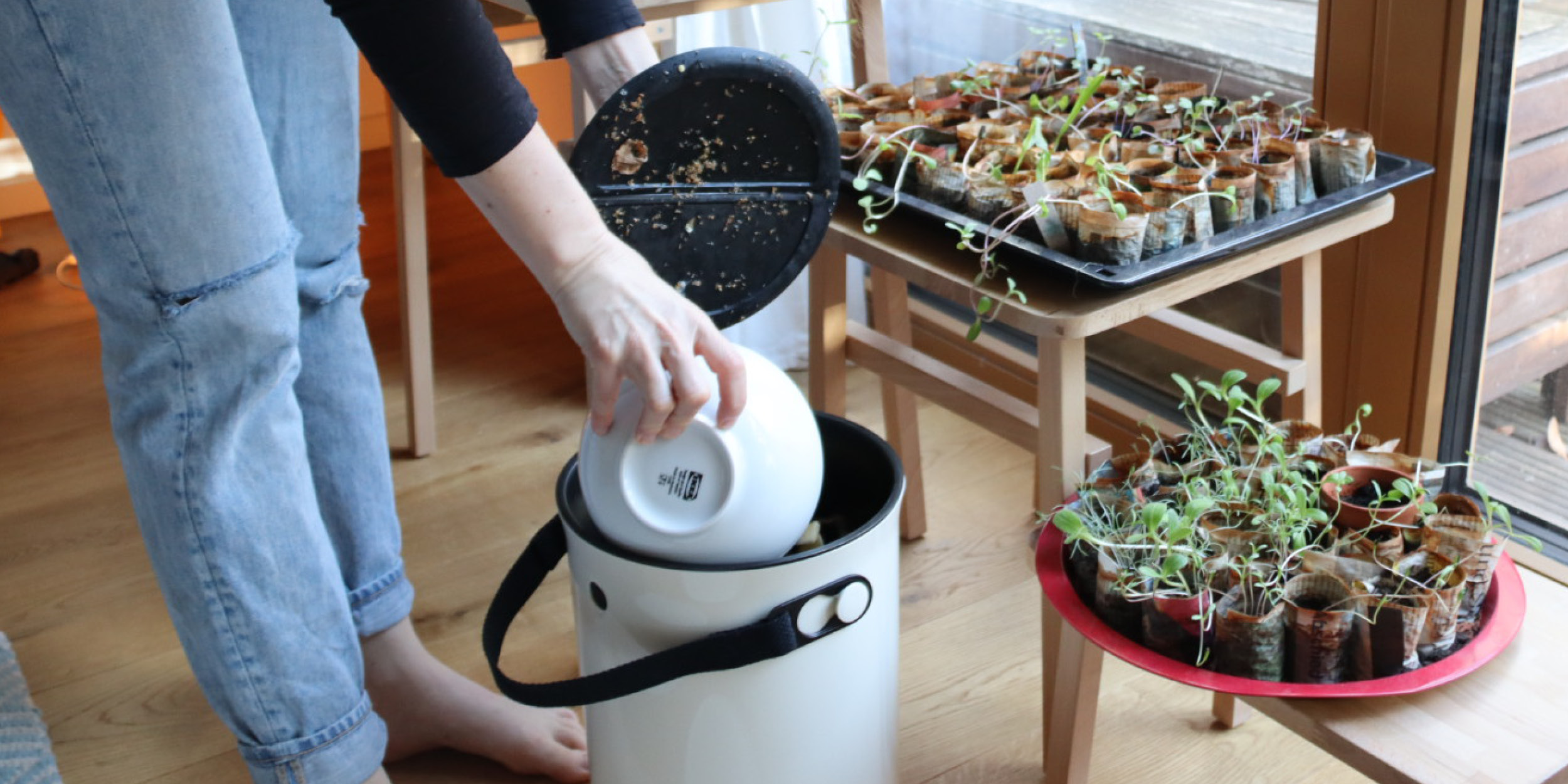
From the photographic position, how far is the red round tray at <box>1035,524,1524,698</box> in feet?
2.72

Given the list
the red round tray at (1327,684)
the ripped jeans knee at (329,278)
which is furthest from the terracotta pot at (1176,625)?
the ripped jeans knee at (329,278)

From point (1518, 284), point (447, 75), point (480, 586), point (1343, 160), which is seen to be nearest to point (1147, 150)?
point (1343, 160)

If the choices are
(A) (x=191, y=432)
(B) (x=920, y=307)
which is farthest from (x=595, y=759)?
(B) (x=920, y=307)

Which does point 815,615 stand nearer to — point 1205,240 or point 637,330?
point 637,330

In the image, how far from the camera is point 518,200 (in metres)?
0.75

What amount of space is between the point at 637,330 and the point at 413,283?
1.05 metres

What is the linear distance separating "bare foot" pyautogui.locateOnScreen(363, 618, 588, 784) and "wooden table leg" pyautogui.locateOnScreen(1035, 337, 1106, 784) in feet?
1.33

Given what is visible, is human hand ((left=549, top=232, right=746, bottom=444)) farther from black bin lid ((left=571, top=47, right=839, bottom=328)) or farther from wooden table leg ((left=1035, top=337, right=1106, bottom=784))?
wooden table leg ((left=1035, top=337, right=1106, bottom=784))

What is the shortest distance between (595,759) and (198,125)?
0.54m

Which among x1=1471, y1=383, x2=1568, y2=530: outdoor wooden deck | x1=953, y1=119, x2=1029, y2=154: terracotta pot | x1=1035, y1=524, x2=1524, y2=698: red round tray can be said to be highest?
x1=953, y1=119, x2=1029, y2=154: terracotta pot

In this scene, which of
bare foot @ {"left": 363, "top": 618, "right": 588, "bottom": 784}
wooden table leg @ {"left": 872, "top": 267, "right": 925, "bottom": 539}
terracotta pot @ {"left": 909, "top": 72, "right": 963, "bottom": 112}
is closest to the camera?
bare foot @ {"left": 363, "top": 618, "right": 588, "bottom": 784}

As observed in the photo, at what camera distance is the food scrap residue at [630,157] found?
908mm

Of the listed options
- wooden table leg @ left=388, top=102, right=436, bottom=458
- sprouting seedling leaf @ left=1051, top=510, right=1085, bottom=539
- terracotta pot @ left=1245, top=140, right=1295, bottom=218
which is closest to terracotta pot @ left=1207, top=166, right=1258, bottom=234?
terracotta pot @ left=1245, top=140, right=1295, bottom=218

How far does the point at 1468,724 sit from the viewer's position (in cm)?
81
